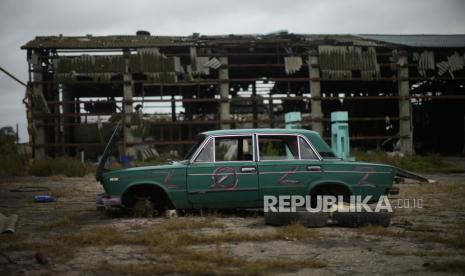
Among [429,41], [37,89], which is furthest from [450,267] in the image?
[429,41]

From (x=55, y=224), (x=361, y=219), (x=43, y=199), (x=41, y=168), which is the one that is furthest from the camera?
(x=41, y=168)

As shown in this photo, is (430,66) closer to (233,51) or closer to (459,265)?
(233,51)

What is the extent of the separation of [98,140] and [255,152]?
16.6m

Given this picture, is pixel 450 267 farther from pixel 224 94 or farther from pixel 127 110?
pixel 127 110

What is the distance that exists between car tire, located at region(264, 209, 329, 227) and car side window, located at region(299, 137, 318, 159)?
101 centimetres

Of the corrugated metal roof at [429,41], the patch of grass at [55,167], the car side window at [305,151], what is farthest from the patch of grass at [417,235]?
the corrugated metal roof at [429,41]

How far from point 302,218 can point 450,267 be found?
8.06 ft

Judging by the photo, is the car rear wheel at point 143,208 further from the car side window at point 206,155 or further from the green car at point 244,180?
the car side window at point 206,155

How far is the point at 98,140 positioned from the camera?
898 inches

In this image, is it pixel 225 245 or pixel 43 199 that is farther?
pixel 43 199

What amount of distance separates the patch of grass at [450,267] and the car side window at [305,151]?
3124 millimetres

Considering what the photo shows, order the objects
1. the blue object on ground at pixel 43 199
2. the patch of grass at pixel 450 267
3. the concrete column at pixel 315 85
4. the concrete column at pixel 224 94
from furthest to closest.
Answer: the concrete column at pixel 315 85 < the concrete column at pixel 224 94 < the blue object on ground at pixel 43 199 < the patch of grass at pixel 450 267

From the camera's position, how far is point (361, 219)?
22.2 ft

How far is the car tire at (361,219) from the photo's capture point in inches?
263
